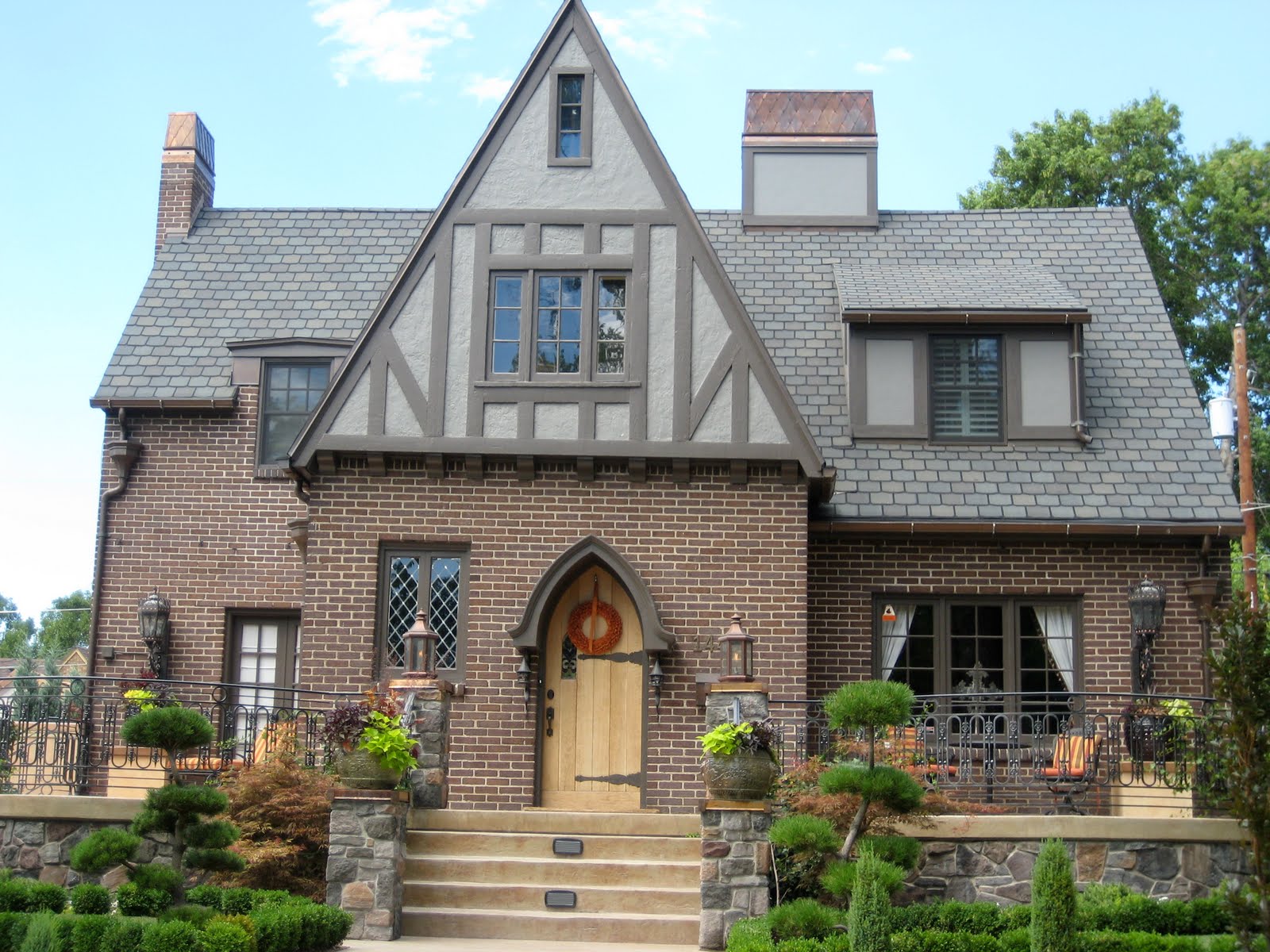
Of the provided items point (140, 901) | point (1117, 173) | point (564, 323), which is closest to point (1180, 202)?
point (1117, 173)

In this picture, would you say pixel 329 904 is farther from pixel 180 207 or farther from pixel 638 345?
pixel 180 207

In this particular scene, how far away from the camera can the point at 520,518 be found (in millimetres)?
16234

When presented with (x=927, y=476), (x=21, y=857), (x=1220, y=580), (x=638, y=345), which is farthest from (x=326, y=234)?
(x=1220, y=580)

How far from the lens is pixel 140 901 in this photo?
11.3m

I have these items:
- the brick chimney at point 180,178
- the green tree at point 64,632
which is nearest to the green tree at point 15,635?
the green tree at point 64,632

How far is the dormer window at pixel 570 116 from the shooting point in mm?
16859

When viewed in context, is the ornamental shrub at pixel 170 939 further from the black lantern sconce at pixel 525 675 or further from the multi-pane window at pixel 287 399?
the multi-pane window at pixel 287 399

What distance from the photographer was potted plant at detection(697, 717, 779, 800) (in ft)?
39.8

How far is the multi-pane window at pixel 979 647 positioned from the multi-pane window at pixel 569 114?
6181mm

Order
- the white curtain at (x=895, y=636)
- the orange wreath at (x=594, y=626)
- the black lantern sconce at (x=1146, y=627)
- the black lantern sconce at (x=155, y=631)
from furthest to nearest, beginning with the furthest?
the black lantern sconce at (x=155, y=631) < the white curtain at (x=895, y=636) < the black lantern sconce at (x=1146, y=627) < the orange wreath at (x=594, y=626)

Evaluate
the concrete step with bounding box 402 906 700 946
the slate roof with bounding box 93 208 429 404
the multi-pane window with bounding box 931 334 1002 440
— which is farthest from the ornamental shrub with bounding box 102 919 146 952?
the multi-pane window with bounding box 931 334 1002 440

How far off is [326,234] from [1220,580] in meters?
12.6

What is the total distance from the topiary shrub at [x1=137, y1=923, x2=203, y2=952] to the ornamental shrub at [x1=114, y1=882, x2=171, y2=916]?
1.07 m

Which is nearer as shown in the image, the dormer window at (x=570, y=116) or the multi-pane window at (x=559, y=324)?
the multi-pane window at (x=559, y=324)
